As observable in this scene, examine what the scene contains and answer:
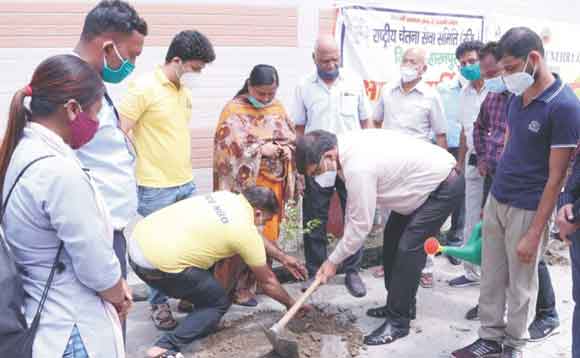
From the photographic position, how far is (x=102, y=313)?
1678 mm

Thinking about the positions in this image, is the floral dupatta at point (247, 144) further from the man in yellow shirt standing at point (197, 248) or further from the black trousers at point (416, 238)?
the black trousers at point (416, 238)

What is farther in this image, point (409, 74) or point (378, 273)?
point (378, 273)

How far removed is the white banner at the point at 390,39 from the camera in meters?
5.38

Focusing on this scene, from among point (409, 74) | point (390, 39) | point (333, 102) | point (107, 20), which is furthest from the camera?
point (390, 39)

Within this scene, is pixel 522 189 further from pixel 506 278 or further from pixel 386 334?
pixel 386 334

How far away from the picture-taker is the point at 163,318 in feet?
11.5

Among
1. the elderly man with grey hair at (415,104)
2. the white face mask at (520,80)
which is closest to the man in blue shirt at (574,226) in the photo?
the white face mask at (520,80)

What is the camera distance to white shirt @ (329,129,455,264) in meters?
2.98

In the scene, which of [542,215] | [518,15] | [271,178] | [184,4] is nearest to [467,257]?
[542,215]

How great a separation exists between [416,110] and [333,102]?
731 mm

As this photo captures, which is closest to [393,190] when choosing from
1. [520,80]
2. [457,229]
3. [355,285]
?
[520,80]

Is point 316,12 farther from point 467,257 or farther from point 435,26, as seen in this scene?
point 467,257

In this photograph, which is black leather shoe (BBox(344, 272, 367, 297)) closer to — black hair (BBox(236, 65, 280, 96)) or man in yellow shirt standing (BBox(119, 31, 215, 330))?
man in yellow shirt standing (BBox(119, 31, 215, 330))

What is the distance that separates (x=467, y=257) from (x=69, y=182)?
268cm
